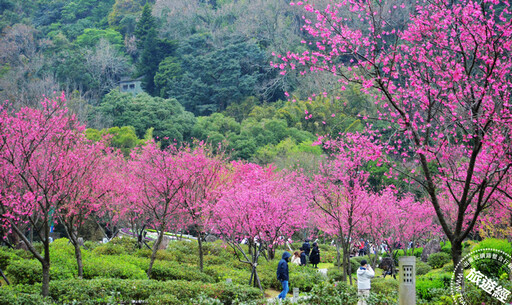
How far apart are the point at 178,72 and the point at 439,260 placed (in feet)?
135

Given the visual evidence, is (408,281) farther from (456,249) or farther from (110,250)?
(110,250)

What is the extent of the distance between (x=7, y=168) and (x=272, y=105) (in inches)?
1650

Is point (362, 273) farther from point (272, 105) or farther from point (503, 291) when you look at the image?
point (272, 105)

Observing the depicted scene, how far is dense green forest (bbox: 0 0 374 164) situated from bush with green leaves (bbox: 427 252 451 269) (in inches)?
494

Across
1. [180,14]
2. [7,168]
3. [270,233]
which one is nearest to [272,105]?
[180,14]

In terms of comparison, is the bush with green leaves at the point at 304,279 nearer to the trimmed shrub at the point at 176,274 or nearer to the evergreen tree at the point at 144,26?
the trimmed shrub at the point at 176,274

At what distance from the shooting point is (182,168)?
43.5 ft

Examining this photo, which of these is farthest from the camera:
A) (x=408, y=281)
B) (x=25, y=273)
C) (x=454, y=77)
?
(x=25, y=273)

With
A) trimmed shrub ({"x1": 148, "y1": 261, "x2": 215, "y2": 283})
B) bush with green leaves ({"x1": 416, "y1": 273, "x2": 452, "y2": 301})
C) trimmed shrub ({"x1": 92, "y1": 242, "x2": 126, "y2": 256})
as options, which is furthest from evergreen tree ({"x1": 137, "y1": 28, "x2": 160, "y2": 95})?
bush with green leaves ({"x1": 416, "y1": 273, "x2": 452, "y2": 301})

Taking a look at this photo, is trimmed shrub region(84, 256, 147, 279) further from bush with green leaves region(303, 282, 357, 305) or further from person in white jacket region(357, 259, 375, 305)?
person in white jacket region(357, 259, 375, 305)

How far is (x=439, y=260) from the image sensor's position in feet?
64.4

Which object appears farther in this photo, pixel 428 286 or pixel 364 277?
pixel 364 277

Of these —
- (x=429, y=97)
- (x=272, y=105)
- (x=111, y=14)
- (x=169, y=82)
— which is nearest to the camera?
(x=429, y=97)

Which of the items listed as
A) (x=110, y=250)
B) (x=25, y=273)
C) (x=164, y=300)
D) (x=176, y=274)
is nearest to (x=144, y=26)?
(x=110, y=250)
